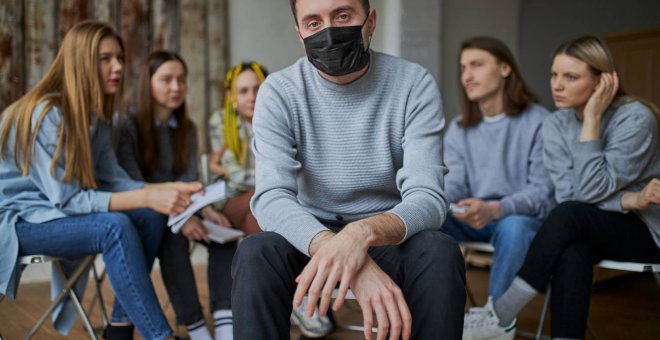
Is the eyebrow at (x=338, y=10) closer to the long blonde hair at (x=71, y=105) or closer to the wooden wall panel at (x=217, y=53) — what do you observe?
the long blonde hair at (x=71, y=105)

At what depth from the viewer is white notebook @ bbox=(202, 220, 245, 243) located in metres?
2.81

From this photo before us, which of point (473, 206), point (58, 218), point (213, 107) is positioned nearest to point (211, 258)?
point (58, 218)

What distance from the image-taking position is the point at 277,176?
70.1 inches

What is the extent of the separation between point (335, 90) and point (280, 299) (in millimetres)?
637

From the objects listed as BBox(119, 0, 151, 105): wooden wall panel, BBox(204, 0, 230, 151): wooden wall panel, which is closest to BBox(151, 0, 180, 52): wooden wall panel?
BBox(119, 0, 151, 105): wooden wall panel

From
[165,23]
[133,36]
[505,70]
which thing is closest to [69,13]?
[133,36]

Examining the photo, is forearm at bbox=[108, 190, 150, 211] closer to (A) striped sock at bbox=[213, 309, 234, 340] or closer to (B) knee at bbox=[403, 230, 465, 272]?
A: (A) striped sock at bbox=[213, 309, 234, 340]

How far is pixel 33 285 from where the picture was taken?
421cm

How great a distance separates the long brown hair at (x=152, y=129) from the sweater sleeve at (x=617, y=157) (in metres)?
1.77

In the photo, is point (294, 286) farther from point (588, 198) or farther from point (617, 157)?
point (617, 157)

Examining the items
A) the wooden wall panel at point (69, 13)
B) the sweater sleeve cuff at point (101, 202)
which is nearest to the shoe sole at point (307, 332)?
the sweater sleeve cuff at point (101, 202)

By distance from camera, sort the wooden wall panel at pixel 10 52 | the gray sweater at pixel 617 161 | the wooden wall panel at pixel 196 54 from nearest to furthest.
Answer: the gray sweater at pixel 617 161, the wooden wall panel at pixel 10 52, the wooden wall panel at pixel 196 54

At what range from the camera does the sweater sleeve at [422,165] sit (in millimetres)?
1649

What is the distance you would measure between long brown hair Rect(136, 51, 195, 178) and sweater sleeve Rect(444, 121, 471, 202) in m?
1.25
